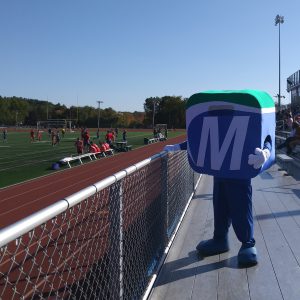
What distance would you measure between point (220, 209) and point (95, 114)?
116m

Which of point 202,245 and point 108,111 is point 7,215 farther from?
point 108,111

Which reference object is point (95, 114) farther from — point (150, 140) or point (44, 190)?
point (44, 190)

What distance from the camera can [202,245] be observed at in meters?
4.81

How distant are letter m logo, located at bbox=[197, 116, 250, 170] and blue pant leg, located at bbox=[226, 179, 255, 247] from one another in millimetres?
256

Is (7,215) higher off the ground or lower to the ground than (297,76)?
lower

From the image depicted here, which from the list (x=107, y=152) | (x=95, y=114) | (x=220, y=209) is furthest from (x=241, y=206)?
(x=95, y=114)

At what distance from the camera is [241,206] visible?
4.45 m

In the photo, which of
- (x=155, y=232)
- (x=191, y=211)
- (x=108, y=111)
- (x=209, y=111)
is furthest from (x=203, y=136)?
(x=108, y=111)

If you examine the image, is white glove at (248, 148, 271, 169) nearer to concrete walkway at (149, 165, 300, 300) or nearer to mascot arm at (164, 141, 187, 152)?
concrete walkway at (149, 165, 300, 300)

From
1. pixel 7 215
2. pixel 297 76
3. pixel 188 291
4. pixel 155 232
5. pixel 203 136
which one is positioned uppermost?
pixel 297 76

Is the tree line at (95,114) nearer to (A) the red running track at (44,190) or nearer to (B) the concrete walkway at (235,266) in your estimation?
(A) the red running track at (44,190)

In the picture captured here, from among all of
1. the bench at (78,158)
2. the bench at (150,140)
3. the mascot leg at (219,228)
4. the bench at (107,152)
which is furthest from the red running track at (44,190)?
the bench at (150,140)

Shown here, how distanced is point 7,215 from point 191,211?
19.3 feet

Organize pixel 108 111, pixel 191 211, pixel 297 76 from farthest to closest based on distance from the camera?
pixel 108 111 → pixel 297 76 → pixel 191 211
